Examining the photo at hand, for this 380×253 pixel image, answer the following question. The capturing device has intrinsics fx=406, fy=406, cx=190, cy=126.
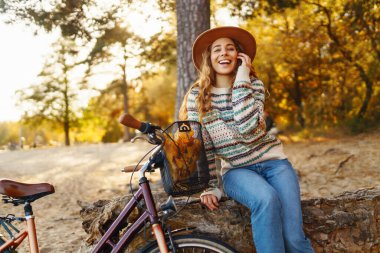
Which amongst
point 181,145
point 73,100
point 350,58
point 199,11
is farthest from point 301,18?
point 73,100

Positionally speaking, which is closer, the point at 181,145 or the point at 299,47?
the point at 181,145

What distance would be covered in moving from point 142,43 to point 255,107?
894 cm

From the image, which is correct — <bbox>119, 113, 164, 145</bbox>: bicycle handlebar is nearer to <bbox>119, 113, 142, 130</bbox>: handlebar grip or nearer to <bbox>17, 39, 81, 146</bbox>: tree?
<bbox>119, 113, 142, 130</bbox>: handlebar grip

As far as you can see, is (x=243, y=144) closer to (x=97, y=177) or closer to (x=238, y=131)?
(x=238, y=131)

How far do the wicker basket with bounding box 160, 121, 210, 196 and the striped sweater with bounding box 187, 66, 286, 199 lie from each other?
339 millimetres

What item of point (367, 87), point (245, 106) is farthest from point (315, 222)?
point (367, 87)

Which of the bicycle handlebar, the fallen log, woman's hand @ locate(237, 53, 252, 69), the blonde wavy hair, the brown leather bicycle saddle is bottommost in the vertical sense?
the fallen log

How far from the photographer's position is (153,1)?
738cm

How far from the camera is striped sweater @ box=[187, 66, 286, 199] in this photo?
2707mm

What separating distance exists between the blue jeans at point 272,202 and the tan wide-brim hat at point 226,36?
951 millimetres

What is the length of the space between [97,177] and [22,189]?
722cm

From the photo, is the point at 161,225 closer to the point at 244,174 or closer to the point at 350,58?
the point at 244,174

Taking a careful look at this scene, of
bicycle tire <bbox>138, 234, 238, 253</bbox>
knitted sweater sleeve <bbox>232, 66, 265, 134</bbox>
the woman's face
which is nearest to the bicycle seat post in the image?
bicycle tire <bbox>138, 234, 238, 253</bbox>

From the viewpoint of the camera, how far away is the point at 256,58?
15.7 meters
